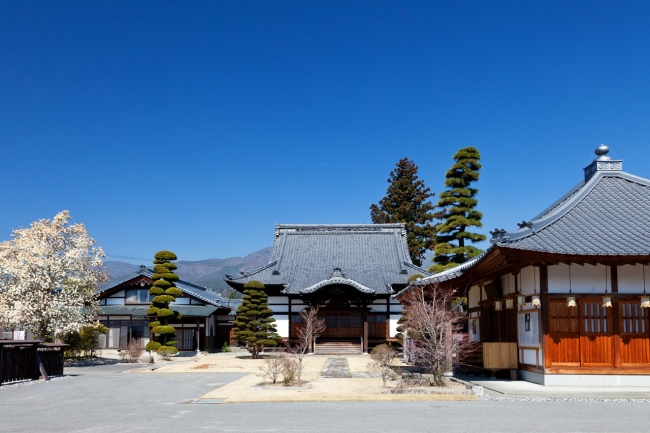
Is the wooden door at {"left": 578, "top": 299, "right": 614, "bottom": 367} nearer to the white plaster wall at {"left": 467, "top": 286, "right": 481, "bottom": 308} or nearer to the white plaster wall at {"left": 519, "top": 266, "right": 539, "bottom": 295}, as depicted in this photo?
the white plaster wall at {"left": 519, "top": 266, "right": 539, "bottom": 295}

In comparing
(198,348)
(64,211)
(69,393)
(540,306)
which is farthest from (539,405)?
(198,348)

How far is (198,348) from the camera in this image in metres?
36.4

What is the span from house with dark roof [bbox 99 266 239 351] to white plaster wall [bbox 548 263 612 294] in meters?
25.0

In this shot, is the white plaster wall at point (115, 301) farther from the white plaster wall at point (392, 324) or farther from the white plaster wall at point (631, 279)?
the white plaster wall at point (631, 279)

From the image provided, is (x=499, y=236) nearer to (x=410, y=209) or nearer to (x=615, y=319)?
(x=615, y=319)

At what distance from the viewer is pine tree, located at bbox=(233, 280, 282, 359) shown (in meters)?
29.5

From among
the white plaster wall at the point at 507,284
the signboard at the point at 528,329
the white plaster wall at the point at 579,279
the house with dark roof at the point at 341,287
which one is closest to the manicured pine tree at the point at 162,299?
the house with dark roof at the point at 341,287

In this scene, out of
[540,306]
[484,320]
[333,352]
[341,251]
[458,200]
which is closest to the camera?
[540,306]

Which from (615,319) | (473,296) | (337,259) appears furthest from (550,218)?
(337,259)

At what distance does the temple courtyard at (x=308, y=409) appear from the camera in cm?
1010

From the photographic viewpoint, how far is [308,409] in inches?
475

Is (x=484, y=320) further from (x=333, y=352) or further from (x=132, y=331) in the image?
(x=132, y=331)

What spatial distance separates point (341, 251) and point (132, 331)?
1439 centimetres

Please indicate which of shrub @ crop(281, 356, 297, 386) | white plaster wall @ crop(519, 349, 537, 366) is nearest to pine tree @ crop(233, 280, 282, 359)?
shrub @ crop(281, 356, 297, 386)
